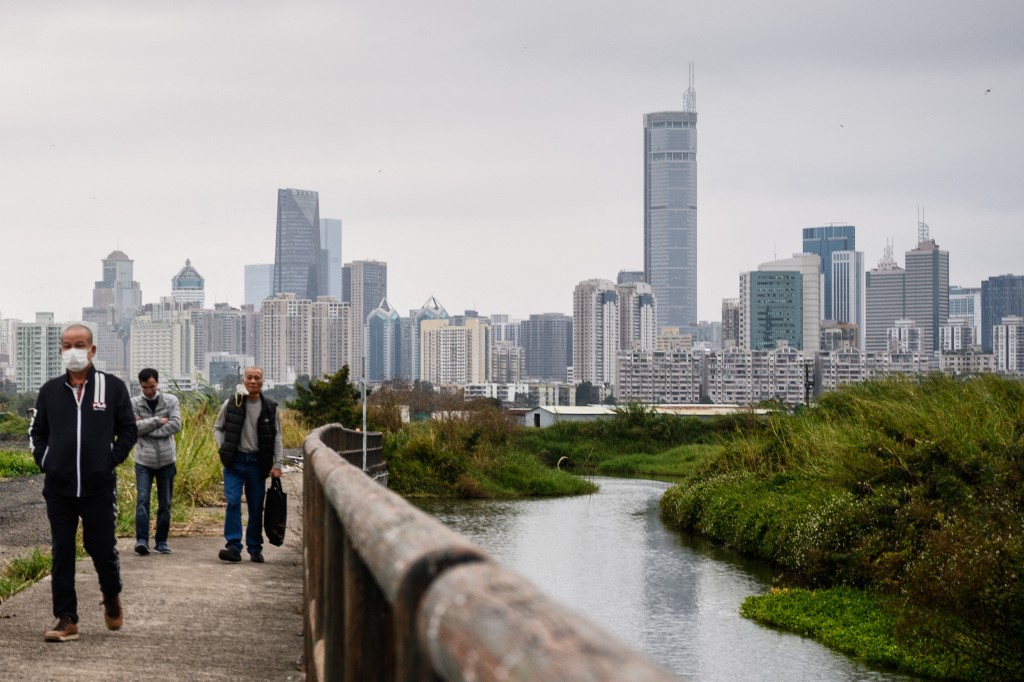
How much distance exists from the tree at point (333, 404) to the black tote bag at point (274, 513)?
116 feet

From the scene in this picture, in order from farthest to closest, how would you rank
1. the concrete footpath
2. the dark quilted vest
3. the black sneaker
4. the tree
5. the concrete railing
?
the tree, the black sneaker, the dark quilted vest, the concrete footpath, the concrete railing

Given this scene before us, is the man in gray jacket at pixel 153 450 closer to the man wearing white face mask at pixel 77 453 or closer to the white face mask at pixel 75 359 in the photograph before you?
the man wearing white face mask at pixel 77 453

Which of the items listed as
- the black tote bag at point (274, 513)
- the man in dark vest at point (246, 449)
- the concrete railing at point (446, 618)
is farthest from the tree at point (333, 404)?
the concrete railing at point (446, 618)

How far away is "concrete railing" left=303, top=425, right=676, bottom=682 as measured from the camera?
4.50 feet

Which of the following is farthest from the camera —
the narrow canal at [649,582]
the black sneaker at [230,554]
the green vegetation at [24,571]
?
the narrow canal at [649,582]

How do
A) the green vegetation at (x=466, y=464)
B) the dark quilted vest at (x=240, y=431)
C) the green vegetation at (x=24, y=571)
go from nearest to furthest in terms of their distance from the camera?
the green vegetation at (x=24, y=571) → the dark quilted vest at (x=240, y=431) → the green vegetation at (x=466, y=464)

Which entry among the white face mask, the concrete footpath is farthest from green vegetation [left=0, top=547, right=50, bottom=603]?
the white face mask

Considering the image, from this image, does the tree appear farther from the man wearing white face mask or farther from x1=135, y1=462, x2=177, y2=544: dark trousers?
the man wearing white face mask

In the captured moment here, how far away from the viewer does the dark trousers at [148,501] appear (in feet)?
40.7

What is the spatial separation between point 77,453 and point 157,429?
15.5ft

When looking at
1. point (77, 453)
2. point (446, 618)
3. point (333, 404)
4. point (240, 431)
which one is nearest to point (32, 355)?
point (333, 404)

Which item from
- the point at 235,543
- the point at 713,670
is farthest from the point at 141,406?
the point at 713,670

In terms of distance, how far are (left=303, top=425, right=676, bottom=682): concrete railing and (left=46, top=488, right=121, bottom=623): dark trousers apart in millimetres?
4762

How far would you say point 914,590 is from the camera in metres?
16.1
